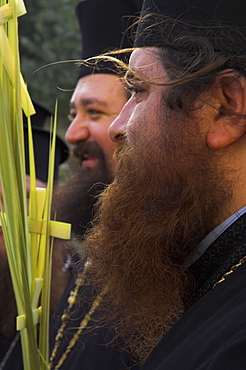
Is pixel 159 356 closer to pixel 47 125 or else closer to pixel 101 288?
pixel 101 288

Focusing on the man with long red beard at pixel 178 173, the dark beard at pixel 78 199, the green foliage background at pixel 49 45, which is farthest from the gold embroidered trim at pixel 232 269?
the green foliage background at pixel 49 45

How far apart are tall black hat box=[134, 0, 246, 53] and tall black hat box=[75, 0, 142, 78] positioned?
1.51 metres

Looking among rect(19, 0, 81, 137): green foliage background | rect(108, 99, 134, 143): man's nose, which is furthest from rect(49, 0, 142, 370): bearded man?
rect(19, 0, 81, 137): green foliage background

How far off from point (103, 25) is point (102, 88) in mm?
414

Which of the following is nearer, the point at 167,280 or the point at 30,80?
the point at 167,280

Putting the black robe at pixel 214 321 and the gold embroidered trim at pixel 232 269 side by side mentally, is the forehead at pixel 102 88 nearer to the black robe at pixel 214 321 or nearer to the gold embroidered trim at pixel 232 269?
the black robe at pixel 214 321

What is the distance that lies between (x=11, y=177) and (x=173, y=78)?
1.91 feet

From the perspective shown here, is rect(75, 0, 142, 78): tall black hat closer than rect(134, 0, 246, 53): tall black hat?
No

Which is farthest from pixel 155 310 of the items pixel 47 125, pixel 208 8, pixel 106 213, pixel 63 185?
pixel 47 125

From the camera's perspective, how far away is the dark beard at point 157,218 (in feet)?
5.24

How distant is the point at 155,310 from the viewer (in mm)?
1691

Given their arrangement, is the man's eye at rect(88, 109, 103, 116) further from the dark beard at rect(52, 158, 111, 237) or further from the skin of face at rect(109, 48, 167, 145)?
the skin of face at rect(109, 48, 167, 145)

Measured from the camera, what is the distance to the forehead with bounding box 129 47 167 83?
1645 millimetres

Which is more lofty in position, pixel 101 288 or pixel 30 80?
pixel 101 288
